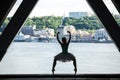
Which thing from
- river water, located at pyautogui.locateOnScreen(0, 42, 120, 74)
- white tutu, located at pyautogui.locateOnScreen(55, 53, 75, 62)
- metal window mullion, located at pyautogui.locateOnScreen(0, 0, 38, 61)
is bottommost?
river water, located at pyautogui.locateOnScreen(0, 42, 120, 74)

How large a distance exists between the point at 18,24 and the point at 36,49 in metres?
24.4

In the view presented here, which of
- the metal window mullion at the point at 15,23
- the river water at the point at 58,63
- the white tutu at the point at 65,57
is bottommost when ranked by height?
the river water at the point at 58,63

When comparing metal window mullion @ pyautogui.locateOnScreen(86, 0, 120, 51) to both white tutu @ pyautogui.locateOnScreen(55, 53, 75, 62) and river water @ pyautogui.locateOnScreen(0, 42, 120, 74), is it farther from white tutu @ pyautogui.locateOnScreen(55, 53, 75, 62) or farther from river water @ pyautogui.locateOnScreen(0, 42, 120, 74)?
river water @ pyautogui.locateOnScreen(0, 42, 120, 74)

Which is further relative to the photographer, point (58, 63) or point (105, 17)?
point (58, 63)

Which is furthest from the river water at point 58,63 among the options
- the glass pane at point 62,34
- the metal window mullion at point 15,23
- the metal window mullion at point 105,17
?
the metal window mullion at point 105,17

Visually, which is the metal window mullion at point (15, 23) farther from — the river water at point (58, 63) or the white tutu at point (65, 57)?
the white tutu at point (65, 57)

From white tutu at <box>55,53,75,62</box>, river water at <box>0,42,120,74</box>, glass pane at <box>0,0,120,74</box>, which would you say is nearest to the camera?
white tutu at <box>55,53,75,62</box>

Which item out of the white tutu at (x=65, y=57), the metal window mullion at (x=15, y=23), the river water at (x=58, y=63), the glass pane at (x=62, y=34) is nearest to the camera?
the metal window mullion at (x=15, y=23)

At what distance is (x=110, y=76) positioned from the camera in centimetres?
452

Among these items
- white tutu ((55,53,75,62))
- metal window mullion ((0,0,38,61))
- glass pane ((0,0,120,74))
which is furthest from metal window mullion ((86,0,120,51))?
metal window mullion ((0,0,38,61))

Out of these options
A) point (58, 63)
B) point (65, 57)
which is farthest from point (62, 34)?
point (58, 63)

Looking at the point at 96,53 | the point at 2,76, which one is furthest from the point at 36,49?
the point at 2,76

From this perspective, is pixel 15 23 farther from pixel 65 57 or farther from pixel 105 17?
pixel 105 17

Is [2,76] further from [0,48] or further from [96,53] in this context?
[96,53]
